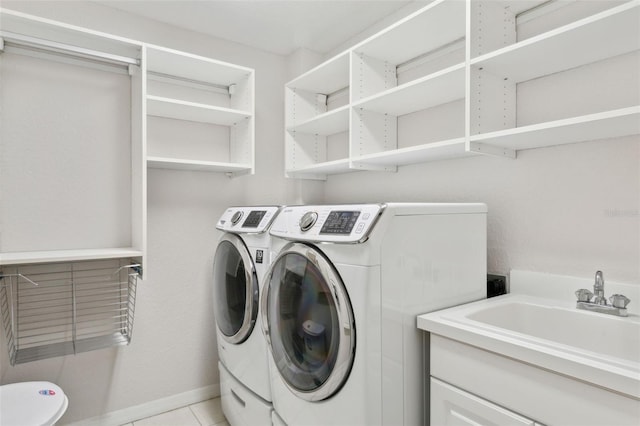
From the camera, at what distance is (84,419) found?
2.13 metres

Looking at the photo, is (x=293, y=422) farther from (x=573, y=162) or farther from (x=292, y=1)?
(x=292, y=1)

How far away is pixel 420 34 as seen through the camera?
6.08 ft

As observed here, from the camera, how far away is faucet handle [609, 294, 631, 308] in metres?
1.29

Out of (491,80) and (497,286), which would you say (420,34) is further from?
(497,286)

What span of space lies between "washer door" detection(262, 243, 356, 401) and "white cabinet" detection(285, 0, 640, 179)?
0.77 m

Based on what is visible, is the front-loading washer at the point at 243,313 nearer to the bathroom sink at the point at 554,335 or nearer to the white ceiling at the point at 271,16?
the bathroom sink at the point at 554,335

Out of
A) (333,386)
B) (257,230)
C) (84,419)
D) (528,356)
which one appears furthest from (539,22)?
(84,419)

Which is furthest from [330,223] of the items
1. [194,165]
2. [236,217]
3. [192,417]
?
[192,417]

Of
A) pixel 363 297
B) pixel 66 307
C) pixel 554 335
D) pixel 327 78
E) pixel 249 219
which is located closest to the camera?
pixel 363 297

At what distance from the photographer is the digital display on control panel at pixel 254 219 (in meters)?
1.86

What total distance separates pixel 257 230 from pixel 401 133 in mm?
1118

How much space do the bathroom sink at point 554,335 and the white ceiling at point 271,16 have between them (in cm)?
178

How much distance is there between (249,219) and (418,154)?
93cm

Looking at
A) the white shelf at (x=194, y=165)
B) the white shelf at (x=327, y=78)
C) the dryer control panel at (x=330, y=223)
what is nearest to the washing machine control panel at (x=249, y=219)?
the dryer control panel at (x=330, y=223)
